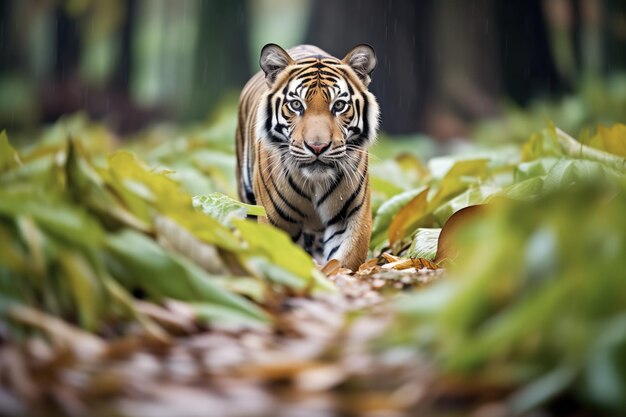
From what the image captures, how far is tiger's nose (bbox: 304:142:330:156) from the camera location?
3.80 meters

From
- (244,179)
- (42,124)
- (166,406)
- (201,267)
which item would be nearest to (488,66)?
(42,124)

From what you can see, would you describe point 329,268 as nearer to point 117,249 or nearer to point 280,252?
point 280,252

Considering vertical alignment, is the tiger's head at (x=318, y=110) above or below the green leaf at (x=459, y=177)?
above

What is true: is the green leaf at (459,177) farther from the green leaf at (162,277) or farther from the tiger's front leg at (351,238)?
the green leaf at (162,277)

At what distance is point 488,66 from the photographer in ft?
36.6

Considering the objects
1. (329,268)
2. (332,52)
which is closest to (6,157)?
(329,268)

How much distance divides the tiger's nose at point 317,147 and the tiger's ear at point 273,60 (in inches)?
26.0

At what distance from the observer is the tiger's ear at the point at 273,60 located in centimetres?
422

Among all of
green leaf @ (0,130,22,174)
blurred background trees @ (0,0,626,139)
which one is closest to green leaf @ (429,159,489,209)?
green leaf @ (0,130,22,174)

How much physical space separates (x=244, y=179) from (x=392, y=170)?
118cm

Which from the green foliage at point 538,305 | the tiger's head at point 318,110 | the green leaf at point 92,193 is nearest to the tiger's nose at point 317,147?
the tiger's head at point 318,110

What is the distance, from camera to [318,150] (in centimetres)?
381

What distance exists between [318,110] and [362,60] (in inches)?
18.7

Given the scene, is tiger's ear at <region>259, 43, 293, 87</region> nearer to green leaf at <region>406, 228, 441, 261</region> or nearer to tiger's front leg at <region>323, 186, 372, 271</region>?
tiger's front leg at <region>323, 186, 372, 271</region>
